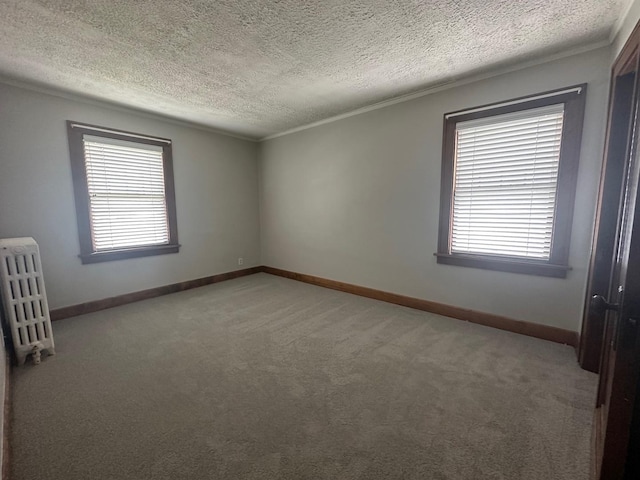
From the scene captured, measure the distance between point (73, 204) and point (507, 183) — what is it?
4.67 meters

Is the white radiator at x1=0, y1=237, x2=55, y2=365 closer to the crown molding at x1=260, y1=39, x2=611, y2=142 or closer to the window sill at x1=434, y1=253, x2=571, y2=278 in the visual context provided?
the crown molding at x1=260, y1=39, x2=611, y2=142

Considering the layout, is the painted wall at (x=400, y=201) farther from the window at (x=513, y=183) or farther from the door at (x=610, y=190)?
the door at (x=610, y=190)

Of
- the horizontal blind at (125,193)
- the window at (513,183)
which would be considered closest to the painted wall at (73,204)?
the horizontal blind at (125,193)

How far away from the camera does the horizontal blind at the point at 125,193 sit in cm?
332

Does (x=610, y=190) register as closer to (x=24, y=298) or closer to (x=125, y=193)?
(x=24, y=298)

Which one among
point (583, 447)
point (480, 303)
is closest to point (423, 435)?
point (583, 447)

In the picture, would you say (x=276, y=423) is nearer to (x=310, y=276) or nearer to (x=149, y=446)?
(x=149, y=446)

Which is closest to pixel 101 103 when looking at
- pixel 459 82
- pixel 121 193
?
pixel 121 193

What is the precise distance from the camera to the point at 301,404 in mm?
1753

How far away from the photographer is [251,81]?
278 cm

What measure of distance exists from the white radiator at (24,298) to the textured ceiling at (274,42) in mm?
1613

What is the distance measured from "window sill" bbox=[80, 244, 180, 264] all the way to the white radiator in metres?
0.98

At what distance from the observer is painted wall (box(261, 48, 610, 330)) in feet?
7.73

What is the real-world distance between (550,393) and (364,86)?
122 inches
